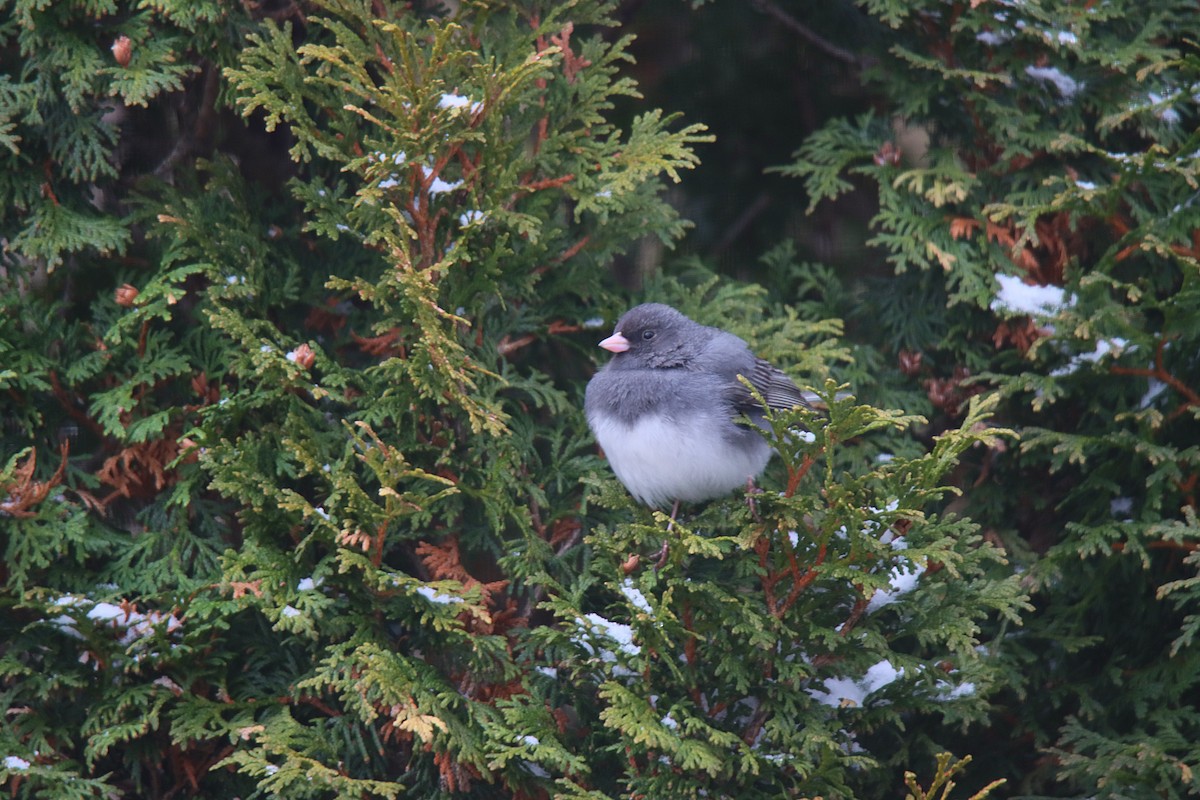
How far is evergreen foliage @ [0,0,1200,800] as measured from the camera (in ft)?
6.77

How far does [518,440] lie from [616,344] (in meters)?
0.28

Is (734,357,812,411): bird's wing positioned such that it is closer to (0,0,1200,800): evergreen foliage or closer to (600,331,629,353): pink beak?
(0,0,1200,800): evergreen foliage

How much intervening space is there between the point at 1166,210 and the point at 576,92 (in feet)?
4.36

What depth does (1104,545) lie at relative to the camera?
7.47 feet

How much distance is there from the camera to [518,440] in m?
2.36

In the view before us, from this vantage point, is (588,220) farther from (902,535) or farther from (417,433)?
(902,535)

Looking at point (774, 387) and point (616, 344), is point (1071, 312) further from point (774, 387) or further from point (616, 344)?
point (616, 344)

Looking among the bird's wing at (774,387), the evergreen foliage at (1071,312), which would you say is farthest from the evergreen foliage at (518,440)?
the bird's wing at (774,387)

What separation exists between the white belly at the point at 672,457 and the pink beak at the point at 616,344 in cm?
16

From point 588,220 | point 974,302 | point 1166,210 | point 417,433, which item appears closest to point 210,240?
point 417,433

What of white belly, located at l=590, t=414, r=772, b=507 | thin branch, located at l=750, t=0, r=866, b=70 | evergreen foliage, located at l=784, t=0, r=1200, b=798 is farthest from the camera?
thin branch, located at l=750, t=0, r=866, b=70

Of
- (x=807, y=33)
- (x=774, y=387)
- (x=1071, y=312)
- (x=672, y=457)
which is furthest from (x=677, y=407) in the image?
(x=807, y=33)

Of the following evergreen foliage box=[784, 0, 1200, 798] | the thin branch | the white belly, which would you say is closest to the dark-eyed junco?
the white belly

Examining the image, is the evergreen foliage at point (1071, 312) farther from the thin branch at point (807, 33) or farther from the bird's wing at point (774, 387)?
the bird's wing at point (774, 387)
